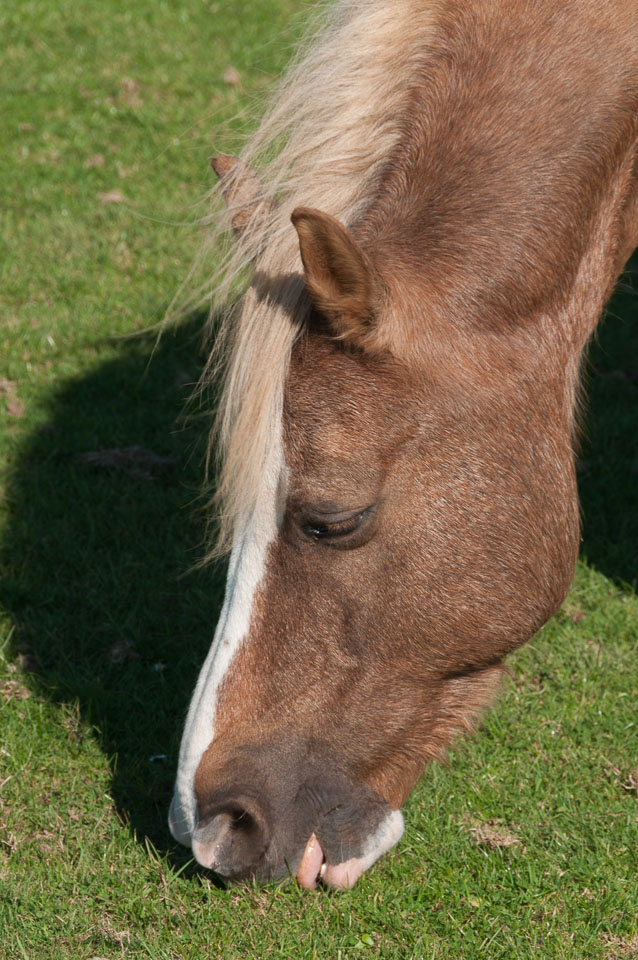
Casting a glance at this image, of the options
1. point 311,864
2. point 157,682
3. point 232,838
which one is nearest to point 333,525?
point 232,838

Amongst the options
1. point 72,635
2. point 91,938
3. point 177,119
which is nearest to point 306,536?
point 91,938

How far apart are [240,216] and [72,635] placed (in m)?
2.15

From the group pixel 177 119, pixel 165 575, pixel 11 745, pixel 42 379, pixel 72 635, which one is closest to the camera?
pixel 11 745

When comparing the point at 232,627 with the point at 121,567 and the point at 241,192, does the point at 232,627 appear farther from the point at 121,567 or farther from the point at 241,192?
the point at 121,567

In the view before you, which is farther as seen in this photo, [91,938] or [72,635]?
[72,635]

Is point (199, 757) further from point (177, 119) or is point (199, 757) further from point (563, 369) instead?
point (177, 119)

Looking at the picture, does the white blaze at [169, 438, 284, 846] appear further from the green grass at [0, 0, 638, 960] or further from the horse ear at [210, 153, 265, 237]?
the horse ear at [210, 153, 265, 237]

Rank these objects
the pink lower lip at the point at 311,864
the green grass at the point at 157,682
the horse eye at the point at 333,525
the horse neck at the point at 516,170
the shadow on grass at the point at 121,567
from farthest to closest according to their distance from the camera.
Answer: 1. the shadow on grass at the point at 121,567
2. the green grass at the point at 157,682
3. the pink lower lip at the point at 311,864
4. the horse neck at the point at 516,170
5. the horse eye at the point at 333,525

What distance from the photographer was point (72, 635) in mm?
4230

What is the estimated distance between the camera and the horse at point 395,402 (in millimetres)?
2523

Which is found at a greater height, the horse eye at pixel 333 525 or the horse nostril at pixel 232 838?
the horse eye at pixel 333 525

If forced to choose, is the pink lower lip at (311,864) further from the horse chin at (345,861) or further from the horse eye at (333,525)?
the horse eye at (333,525)

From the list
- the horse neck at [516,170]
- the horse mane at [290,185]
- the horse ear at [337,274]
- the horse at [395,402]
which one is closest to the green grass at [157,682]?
the horse mane at [290,185]

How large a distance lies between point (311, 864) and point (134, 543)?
2298mm
